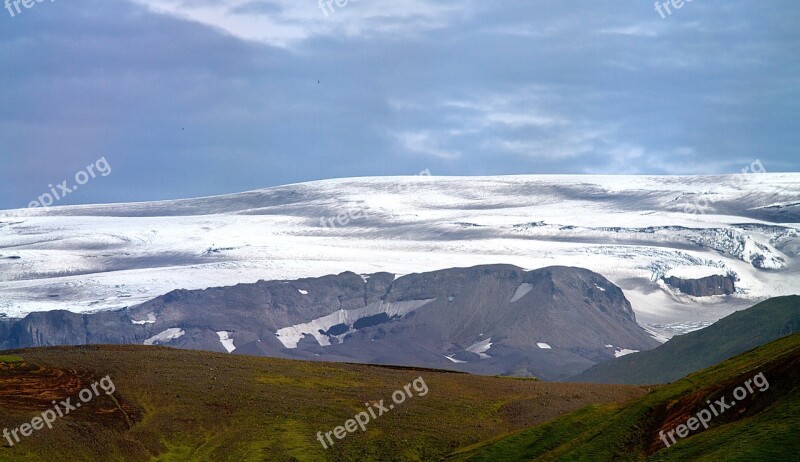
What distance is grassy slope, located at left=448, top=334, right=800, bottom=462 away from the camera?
2409 inches

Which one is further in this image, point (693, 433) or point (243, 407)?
point (243, 407)

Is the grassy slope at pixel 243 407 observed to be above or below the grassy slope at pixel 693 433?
above

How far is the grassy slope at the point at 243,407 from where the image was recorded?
3671 inches

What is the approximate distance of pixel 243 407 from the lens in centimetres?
10350

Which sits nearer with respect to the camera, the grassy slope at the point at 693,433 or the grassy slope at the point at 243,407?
the grassy slope at the point at 693,433

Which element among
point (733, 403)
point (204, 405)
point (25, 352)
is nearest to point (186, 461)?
point (204, 405)

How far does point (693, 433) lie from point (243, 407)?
141 feet

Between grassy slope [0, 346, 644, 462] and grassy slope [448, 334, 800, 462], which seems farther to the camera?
grassy slope [0, 346, 644, 462]

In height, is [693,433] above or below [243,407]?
below

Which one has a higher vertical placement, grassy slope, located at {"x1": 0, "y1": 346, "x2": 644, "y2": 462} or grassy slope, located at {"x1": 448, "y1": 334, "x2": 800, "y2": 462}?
grassy slope, located at {"x1": 0, "y1": 346, "x2": 644, "y2": 462}

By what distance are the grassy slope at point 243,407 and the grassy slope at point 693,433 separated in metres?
10.5

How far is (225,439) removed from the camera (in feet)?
317

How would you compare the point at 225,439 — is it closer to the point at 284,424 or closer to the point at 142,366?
the point at 284,424

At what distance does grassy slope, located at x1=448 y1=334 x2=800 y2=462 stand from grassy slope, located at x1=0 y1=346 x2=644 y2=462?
34.5 ft
